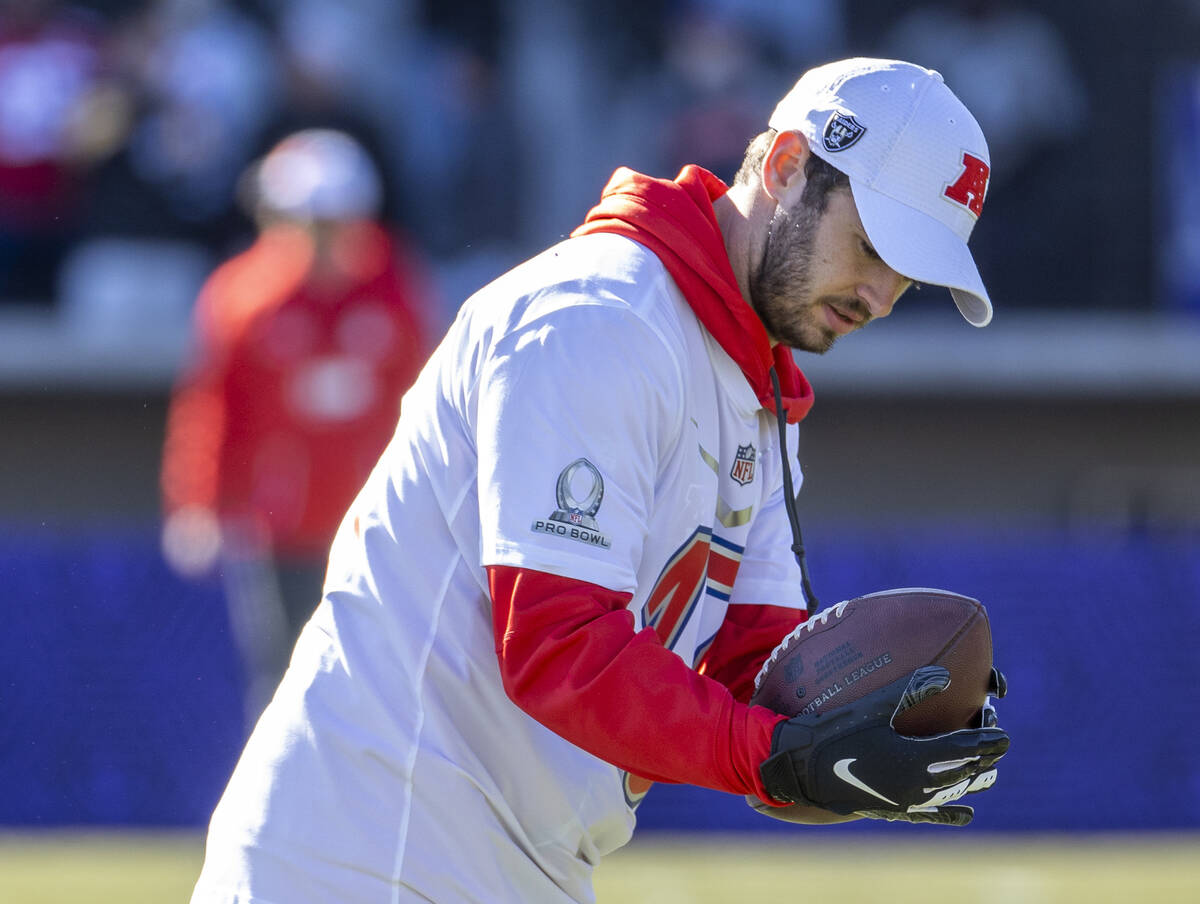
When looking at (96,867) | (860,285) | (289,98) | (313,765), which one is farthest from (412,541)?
(289,98)

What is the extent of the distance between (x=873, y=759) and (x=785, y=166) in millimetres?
934

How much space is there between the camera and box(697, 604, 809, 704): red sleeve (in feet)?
10.7

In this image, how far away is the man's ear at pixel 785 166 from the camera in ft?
9.33

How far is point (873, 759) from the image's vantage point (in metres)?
2.57

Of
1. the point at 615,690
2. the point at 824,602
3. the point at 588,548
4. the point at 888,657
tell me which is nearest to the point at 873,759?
the point at 888,657

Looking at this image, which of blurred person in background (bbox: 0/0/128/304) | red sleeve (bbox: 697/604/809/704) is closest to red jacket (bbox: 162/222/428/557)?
red sleeve (bbox: 697/604/809/704)

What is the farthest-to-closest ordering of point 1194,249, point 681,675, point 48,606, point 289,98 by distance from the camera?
point 1194,249 → point 289,98 → point 48,606 → point 681,675

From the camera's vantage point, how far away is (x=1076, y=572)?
26.4ft

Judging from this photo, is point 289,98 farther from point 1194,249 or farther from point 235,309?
point 1194,249

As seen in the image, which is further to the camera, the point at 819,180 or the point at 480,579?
the point at 819,180

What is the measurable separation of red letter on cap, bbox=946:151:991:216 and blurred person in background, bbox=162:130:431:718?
385 centimetres

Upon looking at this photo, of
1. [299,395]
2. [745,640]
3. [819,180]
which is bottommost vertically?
[299,395]

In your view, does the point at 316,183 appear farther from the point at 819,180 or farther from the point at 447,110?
the point at 447,110

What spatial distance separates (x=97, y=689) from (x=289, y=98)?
13.2 feet
